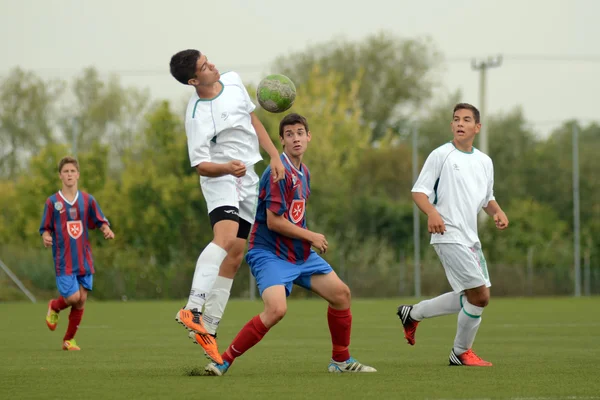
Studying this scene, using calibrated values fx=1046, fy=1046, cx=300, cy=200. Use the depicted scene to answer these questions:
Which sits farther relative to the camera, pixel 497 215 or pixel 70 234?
pixel 70 234

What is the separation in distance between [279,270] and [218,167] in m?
0.84

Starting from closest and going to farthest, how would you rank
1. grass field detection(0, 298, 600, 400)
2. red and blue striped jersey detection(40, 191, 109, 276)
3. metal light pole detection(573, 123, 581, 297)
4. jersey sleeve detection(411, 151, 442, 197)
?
grass field detection(0, 298, 600, 400), jersey sleeve detection(411, 151, 442, 197), red and blue striped jersey detection(40, 191, 109, 276), metal light pole detection(573, 123, 581, 297)

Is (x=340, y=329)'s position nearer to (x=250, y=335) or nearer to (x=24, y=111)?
(x=250, y=335)

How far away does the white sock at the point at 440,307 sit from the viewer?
8.62m

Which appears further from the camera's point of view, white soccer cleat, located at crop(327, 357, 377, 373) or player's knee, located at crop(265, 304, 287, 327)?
white soccer cleat, located at crop(327, 357, 377, 373)

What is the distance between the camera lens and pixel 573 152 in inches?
1278

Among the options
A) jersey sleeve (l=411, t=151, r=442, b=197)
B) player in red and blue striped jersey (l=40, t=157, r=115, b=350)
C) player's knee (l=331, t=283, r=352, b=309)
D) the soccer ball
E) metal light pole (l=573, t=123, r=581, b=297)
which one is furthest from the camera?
metal light pole (l=573, t=123, r=581, b=297)

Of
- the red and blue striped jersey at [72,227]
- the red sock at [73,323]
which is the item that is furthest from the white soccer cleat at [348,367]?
the red and blue striped jersey at [72,227]

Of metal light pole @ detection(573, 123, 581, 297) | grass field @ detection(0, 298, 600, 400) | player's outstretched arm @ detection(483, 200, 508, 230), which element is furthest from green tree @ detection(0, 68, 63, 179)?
player's outstretched arm @ detection(483, 200, 508, 230)

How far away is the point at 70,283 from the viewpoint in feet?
37.0

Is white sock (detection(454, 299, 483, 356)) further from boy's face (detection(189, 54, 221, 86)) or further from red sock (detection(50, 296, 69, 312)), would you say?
red sock (detection(50, 296, 69, 312))

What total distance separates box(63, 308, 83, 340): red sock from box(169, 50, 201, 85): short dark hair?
160 inches

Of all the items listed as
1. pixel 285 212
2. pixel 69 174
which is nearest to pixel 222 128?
pixel 285 212

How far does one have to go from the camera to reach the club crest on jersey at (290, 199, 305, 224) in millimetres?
7406
